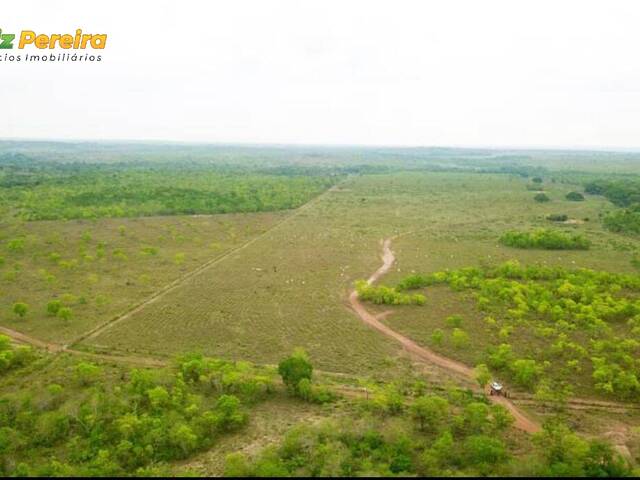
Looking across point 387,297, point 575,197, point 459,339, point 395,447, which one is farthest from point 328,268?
A: point 575,197

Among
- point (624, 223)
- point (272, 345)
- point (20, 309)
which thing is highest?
point (624, 223)

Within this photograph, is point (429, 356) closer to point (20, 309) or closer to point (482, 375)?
point (482, 375)

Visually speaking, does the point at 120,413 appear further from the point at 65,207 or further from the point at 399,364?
the point at 65,207

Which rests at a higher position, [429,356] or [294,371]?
[294,371]

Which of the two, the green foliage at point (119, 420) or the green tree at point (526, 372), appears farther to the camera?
the green tree at point (526, 372)

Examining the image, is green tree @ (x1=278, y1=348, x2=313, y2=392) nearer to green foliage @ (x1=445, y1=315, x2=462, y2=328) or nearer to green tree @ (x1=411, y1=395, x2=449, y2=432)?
green tree @ (x1=411, y1=395, x2=449, y2=432)

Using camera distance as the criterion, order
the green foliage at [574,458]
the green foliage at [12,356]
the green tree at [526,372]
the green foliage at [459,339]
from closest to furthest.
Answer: the green foliage at [574,458] → the green tree at [526,372] → the green foliage at [12,356] → the green foliage at [459,339]

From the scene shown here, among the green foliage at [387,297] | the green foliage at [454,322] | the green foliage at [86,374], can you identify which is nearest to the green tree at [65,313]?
the green foliage at [86,374]

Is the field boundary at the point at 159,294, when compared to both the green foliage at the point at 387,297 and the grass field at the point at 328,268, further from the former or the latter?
the green foliage at the point at 387,297
